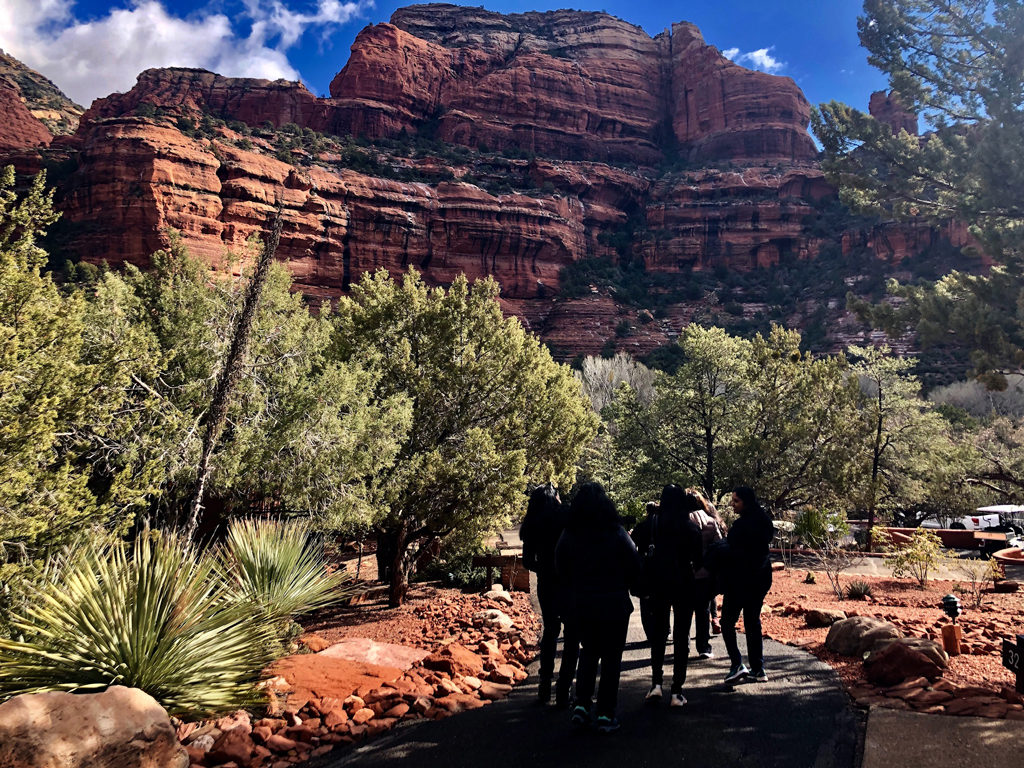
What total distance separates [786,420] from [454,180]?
66064 mm

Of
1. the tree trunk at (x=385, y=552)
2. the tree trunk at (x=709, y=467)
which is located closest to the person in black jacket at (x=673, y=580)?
the tree trunk at (x=385, y=552)

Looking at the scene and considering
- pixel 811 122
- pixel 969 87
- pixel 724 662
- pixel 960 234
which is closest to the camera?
pixel 724 662

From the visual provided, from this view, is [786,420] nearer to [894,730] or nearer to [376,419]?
[376,419]

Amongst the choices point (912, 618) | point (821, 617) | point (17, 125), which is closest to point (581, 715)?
point (821, 617)

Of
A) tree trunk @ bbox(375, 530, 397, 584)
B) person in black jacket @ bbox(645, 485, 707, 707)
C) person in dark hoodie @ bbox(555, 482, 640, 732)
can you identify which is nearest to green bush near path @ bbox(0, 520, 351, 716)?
person in dark hoodie @ bbox(555, 482, 640, 732)

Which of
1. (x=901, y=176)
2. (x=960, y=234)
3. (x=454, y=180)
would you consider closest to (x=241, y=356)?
(x=901, y=176)

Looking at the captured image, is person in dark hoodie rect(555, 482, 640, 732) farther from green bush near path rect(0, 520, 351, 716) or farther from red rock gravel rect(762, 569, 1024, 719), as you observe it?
green bush near path rect(0, 520, 351, 716)

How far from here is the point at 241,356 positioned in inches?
202

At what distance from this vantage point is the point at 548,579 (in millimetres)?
4949

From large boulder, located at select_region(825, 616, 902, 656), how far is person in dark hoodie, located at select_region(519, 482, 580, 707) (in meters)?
3.30

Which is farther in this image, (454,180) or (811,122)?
(454,180)

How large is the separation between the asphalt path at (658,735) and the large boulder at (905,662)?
1.51ft

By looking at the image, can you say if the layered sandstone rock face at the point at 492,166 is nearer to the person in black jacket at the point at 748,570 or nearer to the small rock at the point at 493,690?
the small rock at the point at 493,690

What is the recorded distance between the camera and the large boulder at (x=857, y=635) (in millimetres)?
5809
